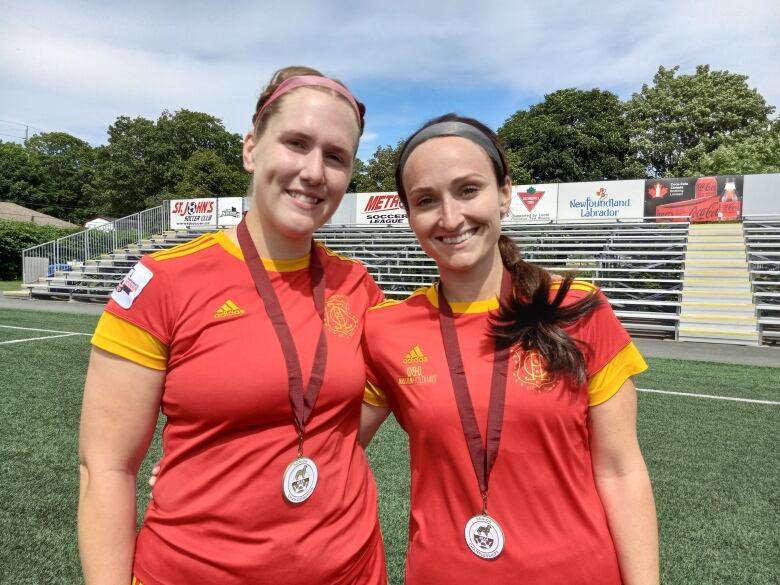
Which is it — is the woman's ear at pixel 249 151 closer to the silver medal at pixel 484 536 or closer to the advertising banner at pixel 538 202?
the silver medal at pixel 484 536

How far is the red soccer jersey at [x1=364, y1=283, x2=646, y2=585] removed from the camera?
4.37 feet

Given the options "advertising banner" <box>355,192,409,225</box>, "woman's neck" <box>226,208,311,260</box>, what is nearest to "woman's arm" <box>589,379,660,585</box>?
"woman's neck" <box>226,208,311,260</box>

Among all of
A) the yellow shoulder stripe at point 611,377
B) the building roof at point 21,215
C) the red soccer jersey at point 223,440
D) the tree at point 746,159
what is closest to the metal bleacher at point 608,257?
the yellow shoulder stripe at point 611,377

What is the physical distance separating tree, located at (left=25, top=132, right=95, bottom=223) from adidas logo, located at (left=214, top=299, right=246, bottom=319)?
214ft

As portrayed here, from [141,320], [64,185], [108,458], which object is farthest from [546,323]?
[64,185]

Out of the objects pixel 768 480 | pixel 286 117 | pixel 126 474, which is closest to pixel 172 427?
pixel 126 474

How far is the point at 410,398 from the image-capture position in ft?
4.82

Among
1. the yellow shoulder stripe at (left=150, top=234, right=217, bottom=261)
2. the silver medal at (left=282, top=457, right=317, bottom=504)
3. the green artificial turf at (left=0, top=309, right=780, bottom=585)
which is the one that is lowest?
the green artificial turf at (left=0, top=309, right=780, bottom=585)

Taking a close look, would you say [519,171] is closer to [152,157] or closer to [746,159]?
[746,159]

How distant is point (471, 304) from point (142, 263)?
87 centimetres

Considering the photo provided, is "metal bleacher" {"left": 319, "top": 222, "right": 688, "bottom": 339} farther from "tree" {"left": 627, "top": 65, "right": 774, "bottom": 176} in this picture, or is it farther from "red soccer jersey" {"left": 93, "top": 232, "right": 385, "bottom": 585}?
"tree" {"left": 627, "top": 65, "right": 774, "bottom": 176}

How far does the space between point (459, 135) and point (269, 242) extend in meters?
0.61

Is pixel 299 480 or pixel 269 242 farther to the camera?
pixel 269 242

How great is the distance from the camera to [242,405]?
1.28m
